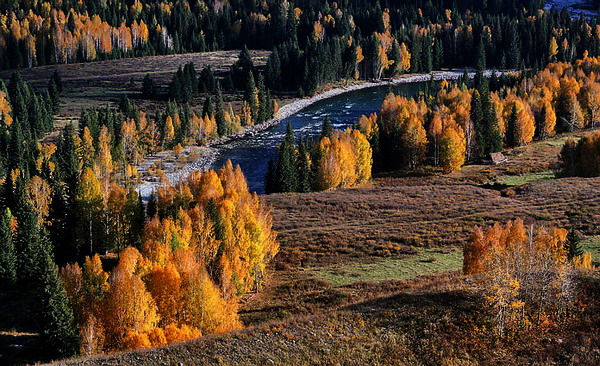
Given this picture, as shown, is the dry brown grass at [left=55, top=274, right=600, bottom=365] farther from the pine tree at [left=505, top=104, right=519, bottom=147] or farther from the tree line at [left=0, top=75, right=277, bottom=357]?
the pine tree at [left=505, top=104, right=519, bottom=147]

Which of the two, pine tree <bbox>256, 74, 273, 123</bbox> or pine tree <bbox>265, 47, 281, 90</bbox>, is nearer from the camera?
pine tree <bbox>256, 74, 273, 123</bbox>

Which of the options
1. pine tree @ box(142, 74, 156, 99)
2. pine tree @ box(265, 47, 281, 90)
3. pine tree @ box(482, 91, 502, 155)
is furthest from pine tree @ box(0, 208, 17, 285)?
pine tree @ box(265, 47, 281, 90)

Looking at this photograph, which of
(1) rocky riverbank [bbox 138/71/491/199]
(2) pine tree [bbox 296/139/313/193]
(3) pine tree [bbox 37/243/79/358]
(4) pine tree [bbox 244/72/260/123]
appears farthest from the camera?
(4) pine tree [bbox 244/72/260/123]

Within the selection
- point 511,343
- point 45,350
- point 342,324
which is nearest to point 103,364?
point 342,324

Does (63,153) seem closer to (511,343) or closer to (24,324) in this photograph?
(24,324)

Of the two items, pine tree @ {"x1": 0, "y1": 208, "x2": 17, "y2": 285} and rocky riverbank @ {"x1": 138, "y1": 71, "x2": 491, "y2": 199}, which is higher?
rocky riverbank @ {"x1": 138, "y1": 71, "x2": 491, "y2": 199}

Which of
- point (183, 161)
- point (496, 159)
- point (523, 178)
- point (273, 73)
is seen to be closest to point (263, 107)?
point (273, 73)

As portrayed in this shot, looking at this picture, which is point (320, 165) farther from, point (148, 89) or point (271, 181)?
point (148, 89)
